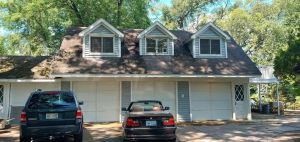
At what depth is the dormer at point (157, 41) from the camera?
71.9 feet

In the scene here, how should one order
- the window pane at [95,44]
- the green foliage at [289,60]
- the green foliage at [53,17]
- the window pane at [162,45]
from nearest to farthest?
the green foliage at [289,60] < the window pane at [95,44] < the window pane at [162,45] < the green foliage at [53,17]

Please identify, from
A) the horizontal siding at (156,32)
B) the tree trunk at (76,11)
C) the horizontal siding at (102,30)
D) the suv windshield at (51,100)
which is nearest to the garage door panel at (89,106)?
the horizontal siding at (102,30)

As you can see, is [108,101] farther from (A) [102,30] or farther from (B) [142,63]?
(A) [102,30]

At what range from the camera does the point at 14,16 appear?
3269 centimetres

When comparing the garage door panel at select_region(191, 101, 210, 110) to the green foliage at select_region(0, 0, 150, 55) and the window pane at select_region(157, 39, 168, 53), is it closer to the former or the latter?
the window pane at select_region(157, 39, 168, 53)

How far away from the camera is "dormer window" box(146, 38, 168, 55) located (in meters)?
22.1

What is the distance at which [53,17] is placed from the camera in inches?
1316

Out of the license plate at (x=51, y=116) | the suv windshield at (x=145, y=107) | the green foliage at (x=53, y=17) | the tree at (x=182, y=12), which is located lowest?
the license plate at (x=51, y=116)

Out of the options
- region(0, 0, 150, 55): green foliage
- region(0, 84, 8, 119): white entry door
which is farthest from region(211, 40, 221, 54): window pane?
region(0, 0, 150, 55): green foliage

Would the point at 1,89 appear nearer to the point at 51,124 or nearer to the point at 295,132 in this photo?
the point at 51,124

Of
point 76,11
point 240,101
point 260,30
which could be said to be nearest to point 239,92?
point 240,101

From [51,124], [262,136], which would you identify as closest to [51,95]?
[51,124]

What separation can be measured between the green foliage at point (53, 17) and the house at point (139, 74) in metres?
10.3

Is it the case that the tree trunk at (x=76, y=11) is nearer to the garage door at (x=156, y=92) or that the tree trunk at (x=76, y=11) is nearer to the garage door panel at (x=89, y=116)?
the garage door at (x=156, y=92)
